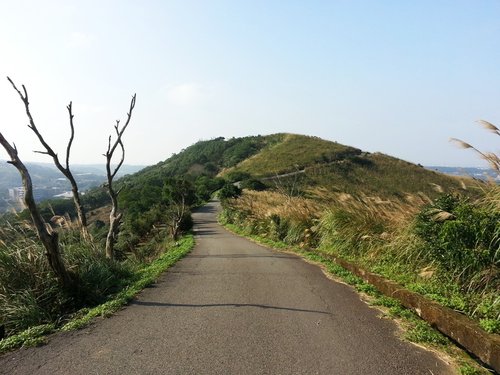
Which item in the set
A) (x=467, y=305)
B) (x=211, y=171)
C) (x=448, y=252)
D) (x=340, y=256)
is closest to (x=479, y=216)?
(x=448, y=252)

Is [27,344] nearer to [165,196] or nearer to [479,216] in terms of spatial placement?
[479,216]

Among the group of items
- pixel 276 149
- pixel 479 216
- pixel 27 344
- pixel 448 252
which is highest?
pixel 276 149

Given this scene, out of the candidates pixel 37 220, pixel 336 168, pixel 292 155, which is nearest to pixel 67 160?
pixel 37 220

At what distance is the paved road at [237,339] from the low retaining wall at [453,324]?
496mm

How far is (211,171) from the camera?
3130 inches

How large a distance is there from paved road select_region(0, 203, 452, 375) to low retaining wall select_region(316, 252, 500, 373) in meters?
0.50

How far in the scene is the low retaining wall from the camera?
157 inches

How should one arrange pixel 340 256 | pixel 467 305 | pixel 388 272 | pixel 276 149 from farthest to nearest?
1. pixel 276 149
2. pixel 340 256
3. pixel 388 272
4. pixel 467 305

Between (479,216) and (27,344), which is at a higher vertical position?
(479,216)

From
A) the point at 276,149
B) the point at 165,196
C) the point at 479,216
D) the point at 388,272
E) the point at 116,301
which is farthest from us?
the point at 276,149

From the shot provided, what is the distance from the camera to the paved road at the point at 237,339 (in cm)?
388

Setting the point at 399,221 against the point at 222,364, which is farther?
the point at 399,221

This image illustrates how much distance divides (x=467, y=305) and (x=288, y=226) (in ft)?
29.3

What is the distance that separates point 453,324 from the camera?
15.3 ft
